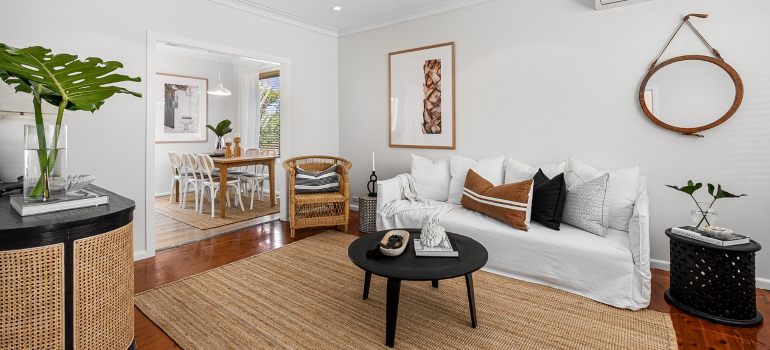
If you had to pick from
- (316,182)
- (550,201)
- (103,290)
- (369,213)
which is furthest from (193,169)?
(550,201)

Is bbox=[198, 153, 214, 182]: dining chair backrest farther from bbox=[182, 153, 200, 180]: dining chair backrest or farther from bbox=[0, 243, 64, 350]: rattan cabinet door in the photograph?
bbox=[0, 243, 64, 350]: rattan cabinet door

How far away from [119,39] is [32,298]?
8.11 ft

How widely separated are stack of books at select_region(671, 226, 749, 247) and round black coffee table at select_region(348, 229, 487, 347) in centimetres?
137

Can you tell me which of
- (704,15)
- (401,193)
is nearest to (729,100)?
(704,15)

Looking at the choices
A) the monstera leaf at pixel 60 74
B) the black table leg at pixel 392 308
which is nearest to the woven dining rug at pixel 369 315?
the black table leg at pixel 392 308

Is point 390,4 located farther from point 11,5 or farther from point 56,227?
point 56,227

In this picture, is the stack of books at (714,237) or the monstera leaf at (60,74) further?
the stack of books at (714,237)

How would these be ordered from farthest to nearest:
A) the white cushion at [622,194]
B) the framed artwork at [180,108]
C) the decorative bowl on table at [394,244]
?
the framed artwork at [180,108], the white cushion at [622,194], the decorative bowl on table at [394,244]

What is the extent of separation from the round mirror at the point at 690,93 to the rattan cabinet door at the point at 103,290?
3.68 m

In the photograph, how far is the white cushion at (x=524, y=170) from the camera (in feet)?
10.7

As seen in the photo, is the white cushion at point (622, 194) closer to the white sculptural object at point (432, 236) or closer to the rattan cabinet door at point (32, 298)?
the white sculptural object at point (432, 236)

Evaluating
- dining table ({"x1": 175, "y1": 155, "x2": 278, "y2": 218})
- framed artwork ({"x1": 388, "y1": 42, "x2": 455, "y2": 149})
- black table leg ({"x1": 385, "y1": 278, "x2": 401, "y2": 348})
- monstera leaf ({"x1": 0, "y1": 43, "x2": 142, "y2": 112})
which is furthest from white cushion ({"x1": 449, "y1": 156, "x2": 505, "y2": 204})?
monstera leaf ({"x1": 0, "y1": 43, "x2": 142, "y2": 112})

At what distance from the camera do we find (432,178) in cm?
396

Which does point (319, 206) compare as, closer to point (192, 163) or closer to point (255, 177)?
point (255, 177)
